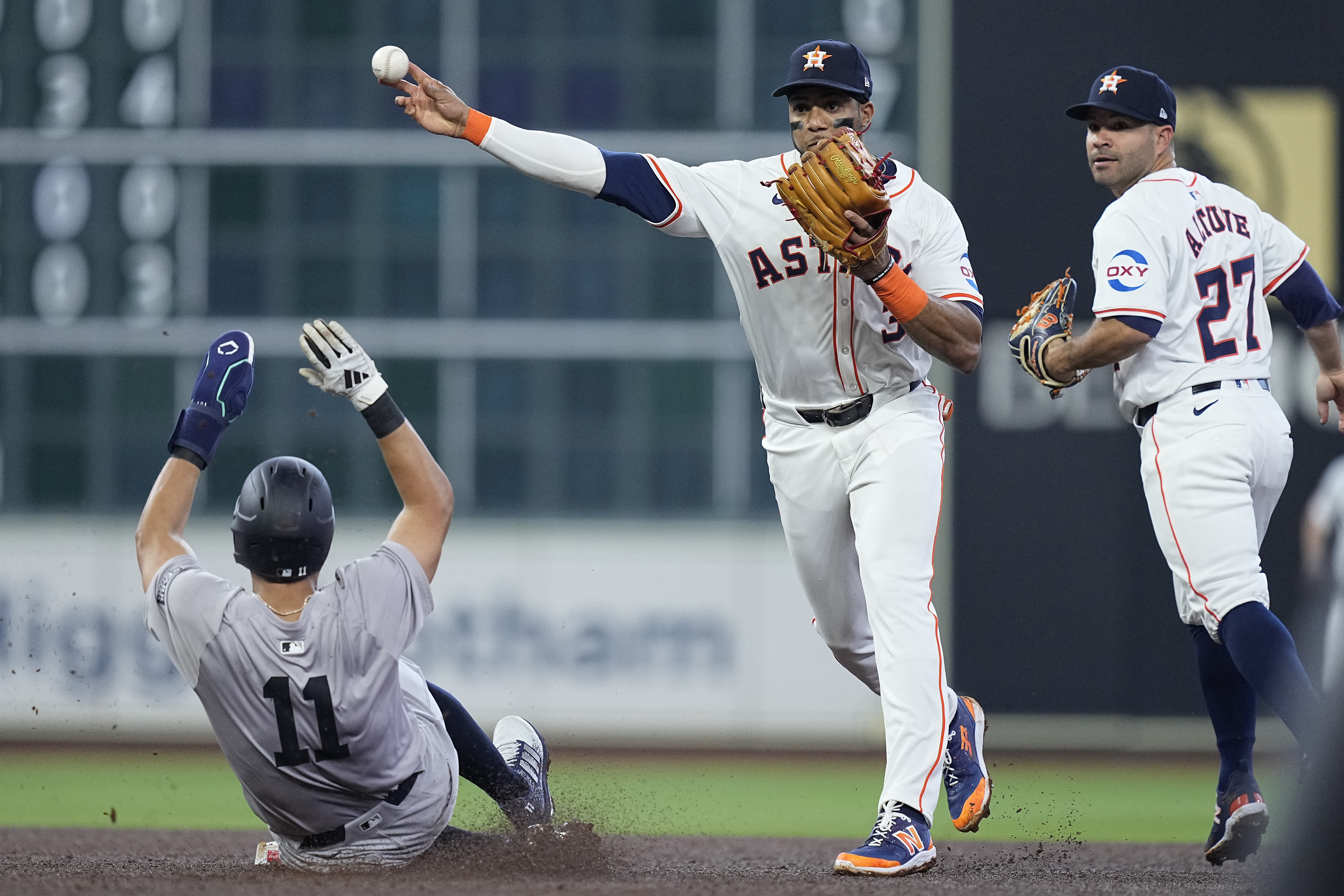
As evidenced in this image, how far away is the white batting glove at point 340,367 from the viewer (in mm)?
3107

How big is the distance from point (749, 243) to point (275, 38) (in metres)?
6.40

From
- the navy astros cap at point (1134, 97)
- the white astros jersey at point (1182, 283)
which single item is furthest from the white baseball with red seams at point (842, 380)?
the navy astros cap at point (1134, 97)

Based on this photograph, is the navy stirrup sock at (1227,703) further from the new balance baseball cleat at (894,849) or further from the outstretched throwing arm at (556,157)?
the outstretched throwing arm at (556,157)

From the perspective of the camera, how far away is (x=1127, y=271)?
345 centimetres

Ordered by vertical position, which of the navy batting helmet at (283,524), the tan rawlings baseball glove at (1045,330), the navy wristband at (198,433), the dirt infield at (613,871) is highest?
the tan rawlings baseball glove at (1045,330)

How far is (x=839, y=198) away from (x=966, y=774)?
1.37m

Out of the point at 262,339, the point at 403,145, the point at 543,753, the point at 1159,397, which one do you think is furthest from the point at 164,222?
the point at 1159,397

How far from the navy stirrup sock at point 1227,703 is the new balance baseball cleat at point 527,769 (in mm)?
1582

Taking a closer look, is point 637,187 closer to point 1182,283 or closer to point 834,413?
point 834,413

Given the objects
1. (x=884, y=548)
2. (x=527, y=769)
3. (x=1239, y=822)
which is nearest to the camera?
(x=884, y=548)

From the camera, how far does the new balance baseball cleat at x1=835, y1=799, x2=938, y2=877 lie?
3.08 meters

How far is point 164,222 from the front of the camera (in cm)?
897

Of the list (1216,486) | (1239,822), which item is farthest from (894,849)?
(1216,486)

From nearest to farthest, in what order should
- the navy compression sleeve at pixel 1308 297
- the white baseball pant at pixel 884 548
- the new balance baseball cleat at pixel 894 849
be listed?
the new balance baseball cleat at pixel 894 849 → the white baseball pant at pixel 884 548 → the navy compression sleeve at pixel 1308 297
